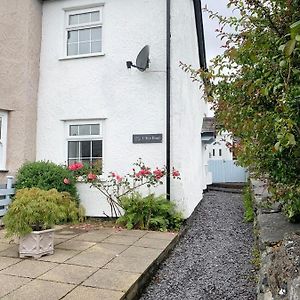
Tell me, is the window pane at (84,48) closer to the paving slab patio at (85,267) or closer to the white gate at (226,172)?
the paving slab patio at (85,267)

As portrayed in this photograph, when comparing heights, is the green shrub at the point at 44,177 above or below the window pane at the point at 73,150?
below

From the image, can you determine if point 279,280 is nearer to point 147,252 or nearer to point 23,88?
point 147,252

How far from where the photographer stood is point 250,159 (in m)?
3.63

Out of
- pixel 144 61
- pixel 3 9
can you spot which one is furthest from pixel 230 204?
pixel 3 9

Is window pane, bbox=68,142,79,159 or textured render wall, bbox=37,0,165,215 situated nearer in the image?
textured render wall, bbox=37,0,165,215

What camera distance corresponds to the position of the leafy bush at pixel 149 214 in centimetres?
739

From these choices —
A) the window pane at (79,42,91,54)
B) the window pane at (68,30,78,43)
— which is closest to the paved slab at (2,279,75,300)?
the window pane at (79,42,91,54)

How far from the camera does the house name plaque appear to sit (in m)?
8.03

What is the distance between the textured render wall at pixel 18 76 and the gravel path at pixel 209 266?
197 inches

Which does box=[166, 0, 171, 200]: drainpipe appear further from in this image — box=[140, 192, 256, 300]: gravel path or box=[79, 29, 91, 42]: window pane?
box=[79, 29, 91, 42]: window pane

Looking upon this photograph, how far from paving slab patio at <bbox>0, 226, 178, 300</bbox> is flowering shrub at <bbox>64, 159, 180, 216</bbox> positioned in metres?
1.45

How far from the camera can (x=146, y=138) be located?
8133 millimetres

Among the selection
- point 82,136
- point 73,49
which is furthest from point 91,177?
point 73,49

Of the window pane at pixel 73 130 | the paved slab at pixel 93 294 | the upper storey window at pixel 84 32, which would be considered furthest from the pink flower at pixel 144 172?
the paved slab at pixel 93 294
